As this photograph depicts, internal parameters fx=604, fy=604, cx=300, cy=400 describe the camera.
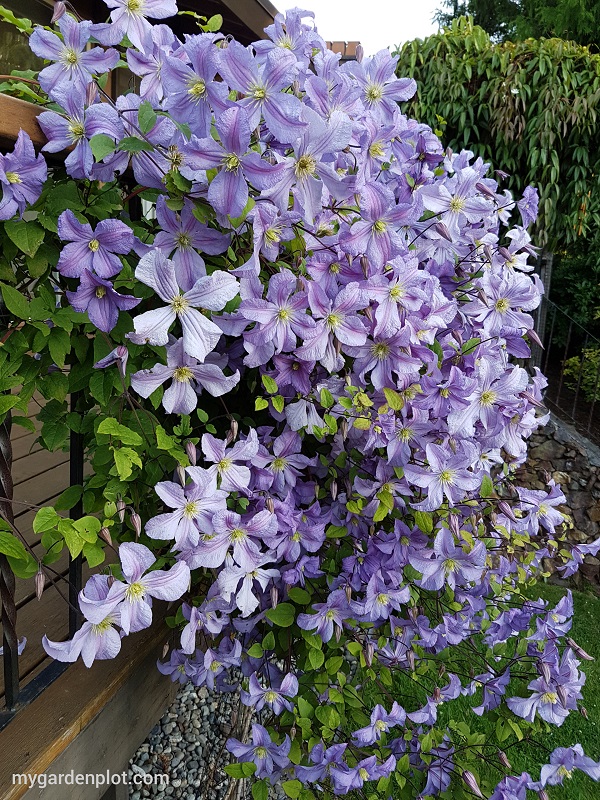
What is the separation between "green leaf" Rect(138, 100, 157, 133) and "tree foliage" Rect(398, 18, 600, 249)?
162 inches

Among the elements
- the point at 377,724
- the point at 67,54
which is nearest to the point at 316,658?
the point at 377,724

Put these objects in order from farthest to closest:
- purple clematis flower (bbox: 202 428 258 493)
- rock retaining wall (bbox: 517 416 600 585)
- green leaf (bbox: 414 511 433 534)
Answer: rock retaining wall (bbox: 517 416 600 585) < green leaf (bbox: 414 511 433 534) < purple clematis flower (bbox: 202 428 258 493)

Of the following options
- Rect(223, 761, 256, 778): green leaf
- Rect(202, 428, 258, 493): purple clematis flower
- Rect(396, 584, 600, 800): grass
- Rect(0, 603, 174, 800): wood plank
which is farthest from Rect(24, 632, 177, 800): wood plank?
Rect(396, 584, 600, 800): grass

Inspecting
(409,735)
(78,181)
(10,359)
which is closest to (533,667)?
(409,735)

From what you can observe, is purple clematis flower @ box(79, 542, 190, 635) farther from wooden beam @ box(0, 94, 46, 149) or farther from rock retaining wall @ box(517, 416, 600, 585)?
rock retaining wall @ box(517, 416, 600, 585)

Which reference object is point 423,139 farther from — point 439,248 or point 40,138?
point 40,138

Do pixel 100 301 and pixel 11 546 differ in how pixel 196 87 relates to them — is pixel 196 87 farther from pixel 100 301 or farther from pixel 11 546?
pixel 11 546

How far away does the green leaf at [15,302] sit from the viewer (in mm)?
878

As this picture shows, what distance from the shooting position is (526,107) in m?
4.57

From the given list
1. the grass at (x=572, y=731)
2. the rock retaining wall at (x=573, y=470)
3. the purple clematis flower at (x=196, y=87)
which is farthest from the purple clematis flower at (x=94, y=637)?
the rock retaining wall at (x=573, y=470)

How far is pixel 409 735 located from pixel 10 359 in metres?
1.16

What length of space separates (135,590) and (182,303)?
16.6 inches

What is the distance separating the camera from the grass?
2.28 metres

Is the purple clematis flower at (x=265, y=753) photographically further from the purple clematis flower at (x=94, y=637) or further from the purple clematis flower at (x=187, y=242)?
the purple clematis flower at (x=187, y=242)
